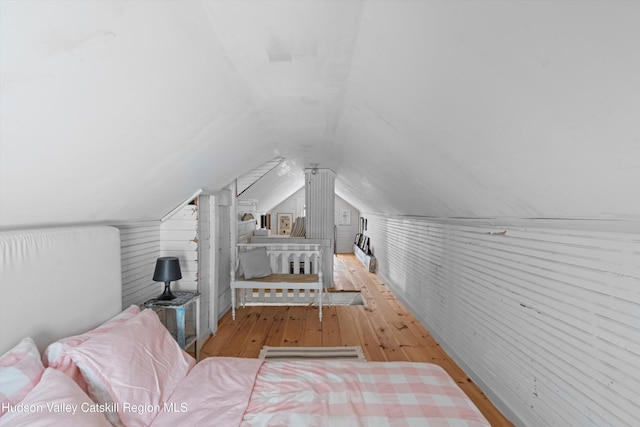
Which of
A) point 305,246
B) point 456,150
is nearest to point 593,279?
point 456,150

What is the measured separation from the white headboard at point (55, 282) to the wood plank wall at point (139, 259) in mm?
532

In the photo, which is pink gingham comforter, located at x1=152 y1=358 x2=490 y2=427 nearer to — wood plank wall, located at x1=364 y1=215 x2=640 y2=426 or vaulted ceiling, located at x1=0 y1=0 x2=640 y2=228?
wood plank wall, located at x1=364 y1=215 x2=640 y2=426

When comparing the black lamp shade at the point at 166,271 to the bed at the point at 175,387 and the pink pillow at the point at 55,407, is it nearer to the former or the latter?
the bed at the point at 175,387

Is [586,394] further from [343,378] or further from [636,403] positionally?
[343,378]

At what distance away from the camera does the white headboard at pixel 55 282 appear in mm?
1511

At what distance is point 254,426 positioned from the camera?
1.47 metres

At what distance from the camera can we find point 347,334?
3922mm

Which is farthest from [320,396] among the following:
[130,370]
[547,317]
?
[547,317]

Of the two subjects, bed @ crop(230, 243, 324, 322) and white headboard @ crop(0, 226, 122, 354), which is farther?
bed @ crop(230, 243, 324, 322)

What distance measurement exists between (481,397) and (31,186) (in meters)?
3.36

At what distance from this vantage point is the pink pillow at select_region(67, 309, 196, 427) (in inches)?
58.3

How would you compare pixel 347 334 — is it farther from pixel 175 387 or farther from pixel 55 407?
pixel 55 407

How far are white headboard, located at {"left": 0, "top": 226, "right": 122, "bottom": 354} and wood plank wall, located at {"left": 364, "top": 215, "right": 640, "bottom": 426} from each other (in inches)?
113

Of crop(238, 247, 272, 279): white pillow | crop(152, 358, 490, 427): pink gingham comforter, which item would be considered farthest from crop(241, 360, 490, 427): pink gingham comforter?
crop(238, 247, 272, 279): white pillow
